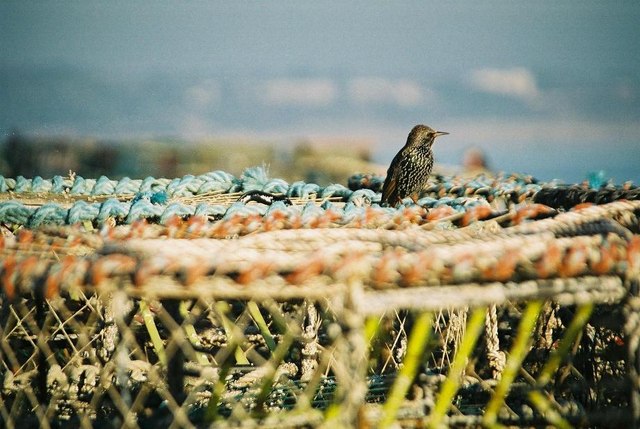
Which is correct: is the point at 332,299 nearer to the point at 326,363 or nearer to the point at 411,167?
the point at 326,363

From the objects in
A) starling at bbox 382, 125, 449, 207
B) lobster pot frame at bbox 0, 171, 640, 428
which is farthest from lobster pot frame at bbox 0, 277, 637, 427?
starling at bbox 382, 125, 449, 207

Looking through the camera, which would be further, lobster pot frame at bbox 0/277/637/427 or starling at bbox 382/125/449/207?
starling at bbox 382/125/449/207

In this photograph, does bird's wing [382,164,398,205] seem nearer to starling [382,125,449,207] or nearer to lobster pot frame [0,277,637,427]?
starling [382,125,449,207]

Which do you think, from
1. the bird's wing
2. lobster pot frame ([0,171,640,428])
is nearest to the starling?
the bird's wing

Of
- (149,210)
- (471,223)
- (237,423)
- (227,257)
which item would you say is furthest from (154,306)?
(227,257)

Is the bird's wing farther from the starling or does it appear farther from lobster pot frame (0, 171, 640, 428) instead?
lobster pot frame (0, 171, 640, 428)

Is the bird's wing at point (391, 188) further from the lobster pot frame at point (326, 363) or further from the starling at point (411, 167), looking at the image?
the lobster pot frame at point (326, 363)

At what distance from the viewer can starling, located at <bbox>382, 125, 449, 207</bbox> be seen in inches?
243

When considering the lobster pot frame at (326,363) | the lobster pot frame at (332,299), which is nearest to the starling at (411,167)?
the lobster pot frame at (332,299)

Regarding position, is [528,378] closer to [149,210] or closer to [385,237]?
[385,237]

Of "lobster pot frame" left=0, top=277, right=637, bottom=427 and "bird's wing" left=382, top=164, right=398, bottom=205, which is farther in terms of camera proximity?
"bird's wing" left=382, top=164, right=398, bottom=205

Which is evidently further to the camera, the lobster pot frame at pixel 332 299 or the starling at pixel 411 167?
the starling at pixel 411 167

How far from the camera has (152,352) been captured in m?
4.47

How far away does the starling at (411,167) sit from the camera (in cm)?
617
